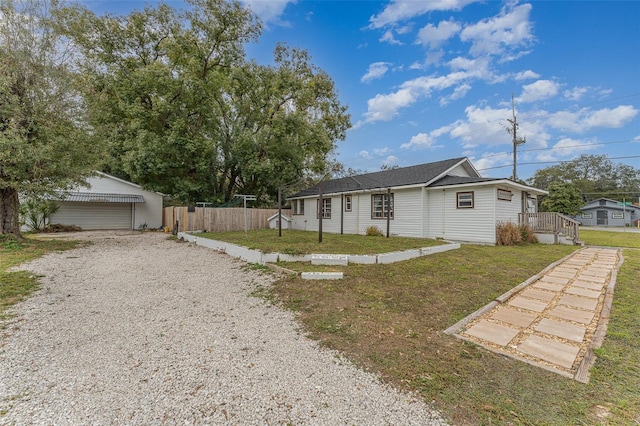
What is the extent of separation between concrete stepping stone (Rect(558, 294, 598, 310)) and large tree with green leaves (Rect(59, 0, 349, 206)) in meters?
15.7

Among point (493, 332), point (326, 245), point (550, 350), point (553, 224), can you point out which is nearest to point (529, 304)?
point (493, 332)

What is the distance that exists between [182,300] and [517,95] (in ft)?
84.4

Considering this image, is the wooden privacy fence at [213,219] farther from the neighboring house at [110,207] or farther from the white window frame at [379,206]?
the white window frame at [379,206]

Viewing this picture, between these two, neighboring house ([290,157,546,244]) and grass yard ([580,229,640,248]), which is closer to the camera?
neighboring house ([290,157,546,244])

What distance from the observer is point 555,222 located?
12.3m

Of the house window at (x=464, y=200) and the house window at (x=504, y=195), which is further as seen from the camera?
the house window at (x=464, y=200)

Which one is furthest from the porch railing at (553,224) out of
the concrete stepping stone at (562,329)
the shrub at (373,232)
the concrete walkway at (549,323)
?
the concrete stepping stone at (562,329)

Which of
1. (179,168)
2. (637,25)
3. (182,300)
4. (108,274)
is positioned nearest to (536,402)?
(182,300)

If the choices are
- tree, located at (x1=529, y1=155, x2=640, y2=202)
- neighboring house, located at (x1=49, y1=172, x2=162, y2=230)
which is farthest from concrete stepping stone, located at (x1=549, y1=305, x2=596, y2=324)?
tree, located at (x1=529, y1=155, x2=640, y2=202)

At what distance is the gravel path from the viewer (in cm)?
199

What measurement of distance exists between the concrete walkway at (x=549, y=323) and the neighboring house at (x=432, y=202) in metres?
5.64

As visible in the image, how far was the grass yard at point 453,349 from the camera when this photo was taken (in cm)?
204

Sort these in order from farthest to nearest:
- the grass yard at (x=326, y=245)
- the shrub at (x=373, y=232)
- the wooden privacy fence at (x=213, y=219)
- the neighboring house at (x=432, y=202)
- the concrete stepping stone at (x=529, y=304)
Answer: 1. the wooden privacy fence at (x=213, y=219)
2. the shrub at (x=373, y=232)
3. the neighboring house at (x=432, y=202)
4. the grass yard at (x=326, y=245)
5. the concrete stepping stone at (x=529, y=304)

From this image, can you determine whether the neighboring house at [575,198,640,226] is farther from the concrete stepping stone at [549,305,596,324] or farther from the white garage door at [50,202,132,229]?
the white garage door at [50,202,132,229]
